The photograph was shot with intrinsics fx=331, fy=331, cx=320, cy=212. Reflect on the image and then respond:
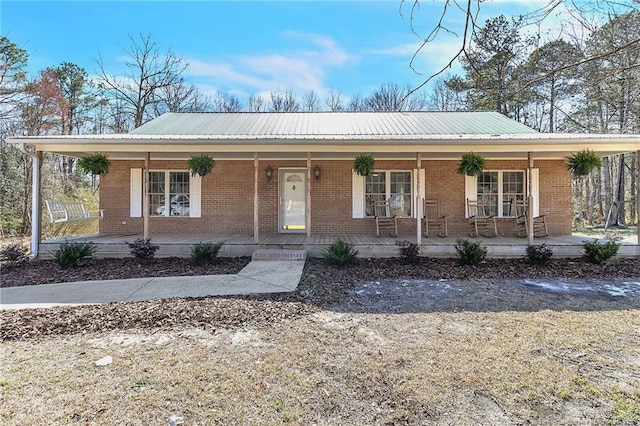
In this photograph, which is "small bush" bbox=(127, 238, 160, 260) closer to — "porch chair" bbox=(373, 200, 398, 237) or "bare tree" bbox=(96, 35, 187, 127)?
"porch chair" bbox=(373, 200, 398, 237)

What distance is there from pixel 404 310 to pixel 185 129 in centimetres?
857

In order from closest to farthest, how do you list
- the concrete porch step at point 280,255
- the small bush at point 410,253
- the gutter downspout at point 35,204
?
the small bush at point 410,253 < the gutter downspout at point 35,204 < the concrete porch step at point 280,255

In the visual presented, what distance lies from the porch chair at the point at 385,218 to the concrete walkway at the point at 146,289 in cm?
411

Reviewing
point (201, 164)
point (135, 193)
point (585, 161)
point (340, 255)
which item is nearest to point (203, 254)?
point (201, 164)

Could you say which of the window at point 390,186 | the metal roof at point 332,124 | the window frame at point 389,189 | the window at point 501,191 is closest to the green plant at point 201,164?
the metal roof at point 332,124

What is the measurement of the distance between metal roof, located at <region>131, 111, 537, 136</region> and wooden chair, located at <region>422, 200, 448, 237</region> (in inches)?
81.4

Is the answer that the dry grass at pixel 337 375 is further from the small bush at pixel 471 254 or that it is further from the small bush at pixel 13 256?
the small bush at pixel 13 256

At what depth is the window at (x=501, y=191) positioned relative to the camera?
9.83 meters

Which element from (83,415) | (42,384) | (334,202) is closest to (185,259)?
(334,202)

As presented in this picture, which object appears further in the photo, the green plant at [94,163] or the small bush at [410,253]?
the green plant at [94,163]

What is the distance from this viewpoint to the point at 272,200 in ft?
32.6

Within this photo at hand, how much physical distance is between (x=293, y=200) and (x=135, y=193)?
185 inches

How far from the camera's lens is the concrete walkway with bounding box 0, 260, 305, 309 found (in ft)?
15.4

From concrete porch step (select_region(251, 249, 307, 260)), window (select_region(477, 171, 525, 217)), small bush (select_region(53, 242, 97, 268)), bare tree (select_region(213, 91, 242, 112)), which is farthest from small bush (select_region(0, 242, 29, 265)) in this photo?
bare tree (select_region(213, 91, 242, 112))
